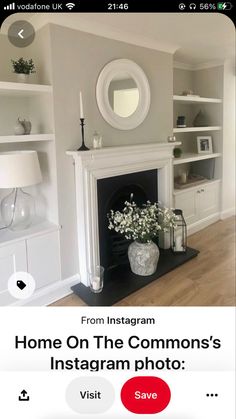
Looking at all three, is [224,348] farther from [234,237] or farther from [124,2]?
[234,237]

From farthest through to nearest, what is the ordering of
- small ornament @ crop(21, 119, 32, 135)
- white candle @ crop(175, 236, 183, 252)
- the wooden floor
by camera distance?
white candle @ crop(175, 236, 183, 252)
small ornament @ crop(21, 119, 32, 135)
the wooden floor

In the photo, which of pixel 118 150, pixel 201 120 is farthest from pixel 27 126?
pixel 201 120

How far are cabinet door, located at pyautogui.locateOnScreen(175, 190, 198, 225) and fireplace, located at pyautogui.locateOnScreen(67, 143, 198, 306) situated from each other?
0.96ft

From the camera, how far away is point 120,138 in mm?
1511

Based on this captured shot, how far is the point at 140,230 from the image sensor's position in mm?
1402

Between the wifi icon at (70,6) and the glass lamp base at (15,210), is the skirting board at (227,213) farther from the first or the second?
the wifi icon at (70,6)

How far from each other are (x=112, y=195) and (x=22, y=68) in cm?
71

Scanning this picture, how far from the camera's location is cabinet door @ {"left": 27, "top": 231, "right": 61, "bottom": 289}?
4.06 feet

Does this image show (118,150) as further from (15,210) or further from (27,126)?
(15,210)

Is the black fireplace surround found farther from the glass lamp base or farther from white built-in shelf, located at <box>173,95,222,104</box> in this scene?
white built-in shelf, located at <box>173,95,222,104</box>

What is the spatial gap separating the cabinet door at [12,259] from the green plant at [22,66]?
27.6 inches

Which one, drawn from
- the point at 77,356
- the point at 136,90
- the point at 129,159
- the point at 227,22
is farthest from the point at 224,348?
the point at 136,90

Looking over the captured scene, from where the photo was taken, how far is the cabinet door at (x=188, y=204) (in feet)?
6.70

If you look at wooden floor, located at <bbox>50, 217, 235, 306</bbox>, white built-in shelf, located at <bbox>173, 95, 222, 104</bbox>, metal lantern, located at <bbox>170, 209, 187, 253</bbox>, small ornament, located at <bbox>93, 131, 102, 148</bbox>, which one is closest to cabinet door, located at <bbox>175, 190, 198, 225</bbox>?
wooden floor, located at <bbox>50, 217, 235, 306</bbox>
